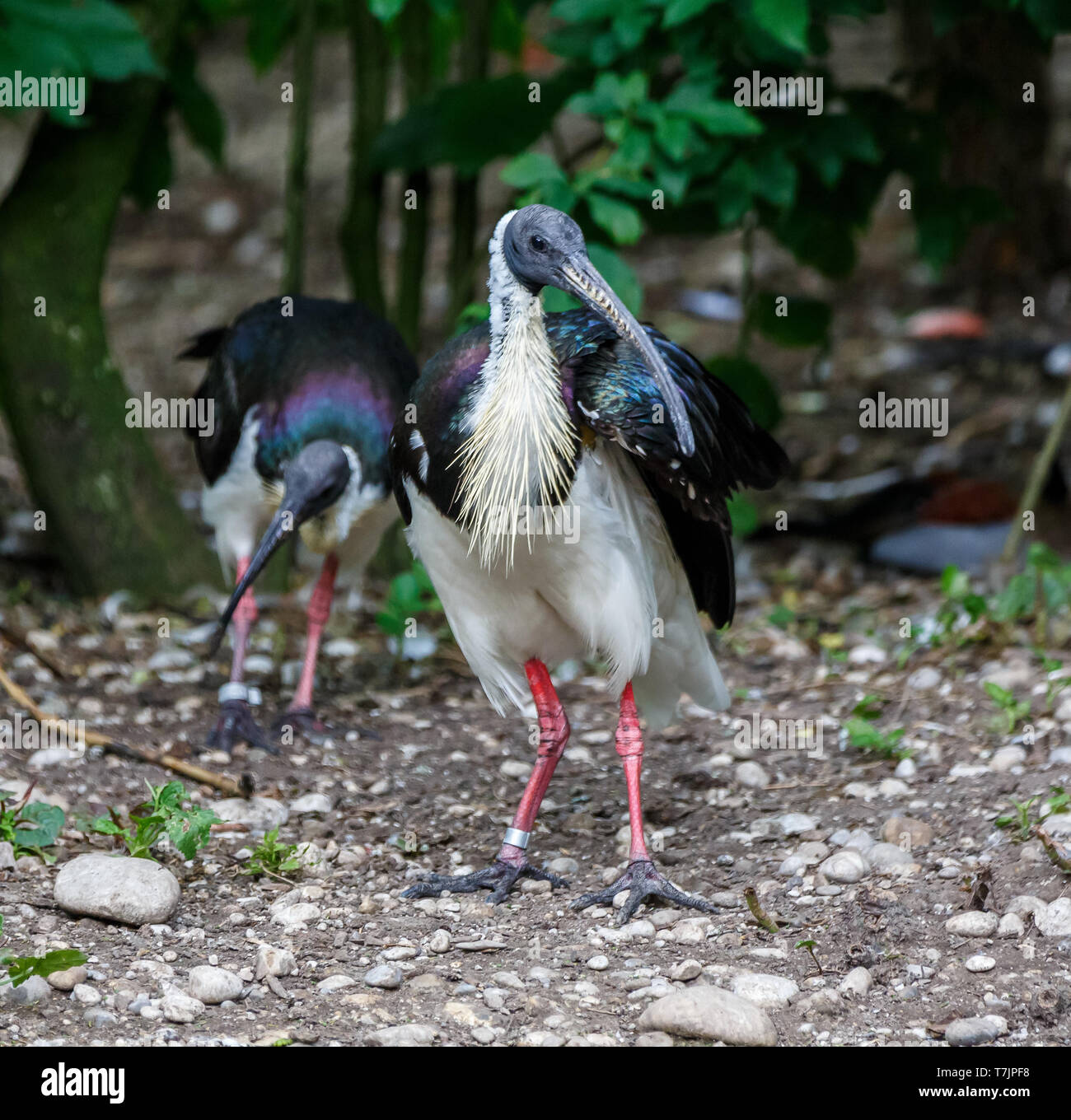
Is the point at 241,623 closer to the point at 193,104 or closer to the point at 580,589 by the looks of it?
the point at 580,589

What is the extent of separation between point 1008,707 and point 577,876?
1631 millimetres

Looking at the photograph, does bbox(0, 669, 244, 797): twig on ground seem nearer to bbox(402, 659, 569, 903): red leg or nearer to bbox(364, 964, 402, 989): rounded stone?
bbox(402, 659, 569, 903): red leg

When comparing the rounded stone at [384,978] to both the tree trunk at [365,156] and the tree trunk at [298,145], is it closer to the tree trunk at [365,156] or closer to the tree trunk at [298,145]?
the tree trunk at [298,145]

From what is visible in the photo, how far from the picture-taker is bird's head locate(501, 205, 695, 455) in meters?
3.97

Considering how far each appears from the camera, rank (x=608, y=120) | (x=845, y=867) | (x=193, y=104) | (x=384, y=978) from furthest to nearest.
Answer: (x=193, y=104) → (x=608, y=120) → (x=845, y=867) → (x=384, y=978)

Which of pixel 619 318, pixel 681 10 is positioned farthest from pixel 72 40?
pixel 619 318

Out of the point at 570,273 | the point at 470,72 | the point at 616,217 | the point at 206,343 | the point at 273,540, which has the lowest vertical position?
the point at 273,540

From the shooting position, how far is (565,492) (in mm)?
4082

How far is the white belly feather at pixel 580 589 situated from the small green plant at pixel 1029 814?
1.04 meters

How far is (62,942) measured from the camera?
374cm

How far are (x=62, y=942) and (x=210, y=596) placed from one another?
3350 mm

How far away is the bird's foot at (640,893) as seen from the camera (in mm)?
4133

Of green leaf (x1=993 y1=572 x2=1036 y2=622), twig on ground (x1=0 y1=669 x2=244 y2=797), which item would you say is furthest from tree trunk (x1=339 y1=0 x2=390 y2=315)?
green leaf (x1=993 y1=572 x2=1036 y2=622)

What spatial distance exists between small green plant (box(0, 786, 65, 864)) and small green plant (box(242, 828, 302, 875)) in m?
0.54
